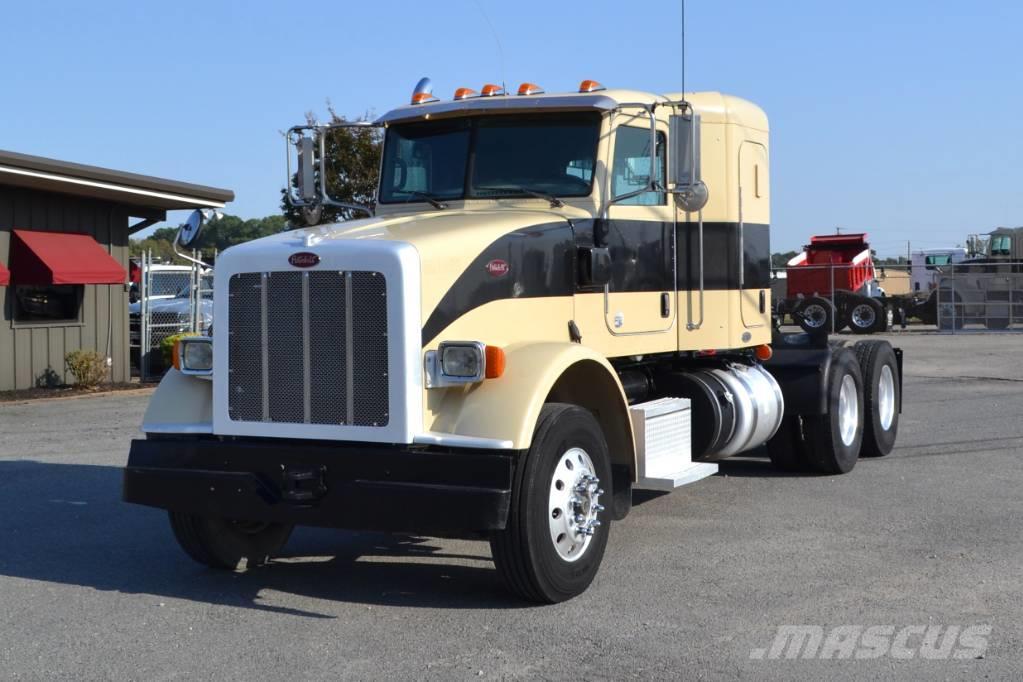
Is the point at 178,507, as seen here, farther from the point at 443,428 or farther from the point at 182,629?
the point at 443,428

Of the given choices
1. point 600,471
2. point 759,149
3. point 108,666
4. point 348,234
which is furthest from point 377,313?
point 759,149

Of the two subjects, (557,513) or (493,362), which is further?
(557,513)

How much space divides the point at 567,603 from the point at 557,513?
0.46m

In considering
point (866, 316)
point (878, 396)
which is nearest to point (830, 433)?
point (878, 396)

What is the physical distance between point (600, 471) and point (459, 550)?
143 cm

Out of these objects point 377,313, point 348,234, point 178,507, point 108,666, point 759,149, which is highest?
point 759,149

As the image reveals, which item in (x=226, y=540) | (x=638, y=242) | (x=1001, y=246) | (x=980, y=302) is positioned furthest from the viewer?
(x=1001, y=246)

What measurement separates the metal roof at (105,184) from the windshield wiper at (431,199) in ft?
33.1

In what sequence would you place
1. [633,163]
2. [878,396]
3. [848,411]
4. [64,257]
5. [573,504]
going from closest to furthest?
[573,504]
[633,163]
[848,411]
[878,396]
[64,257]

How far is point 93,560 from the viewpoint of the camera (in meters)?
7.53

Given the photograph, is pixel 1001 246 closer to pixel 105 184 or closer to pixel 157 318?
pixel 157 318

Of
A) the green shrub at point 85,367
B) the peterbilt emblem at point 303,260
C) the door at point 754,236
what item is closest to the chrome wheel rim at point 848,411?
the door at point 754,236

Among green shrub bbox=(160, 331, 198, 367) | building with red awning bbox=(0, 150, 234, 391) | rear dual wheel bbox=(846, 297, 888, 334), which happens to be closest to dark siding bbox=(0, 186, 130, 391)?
building with red awning bbox=(0, 150, 234, 391)

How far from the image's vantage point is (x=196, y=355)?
687 centimetres
